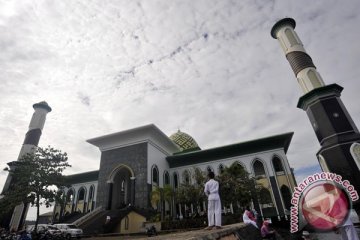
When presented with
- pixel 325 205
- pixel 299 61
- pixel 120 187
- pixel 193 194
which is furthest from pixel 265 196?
pixel 325 205

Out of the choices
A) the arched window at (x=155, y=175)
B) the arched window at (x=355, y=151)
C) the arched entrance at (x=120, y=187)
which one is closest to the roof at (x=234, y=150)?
the arched window at (x=155, y=175)

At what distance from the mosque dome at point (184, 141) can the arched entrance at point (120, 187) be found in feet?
26.4

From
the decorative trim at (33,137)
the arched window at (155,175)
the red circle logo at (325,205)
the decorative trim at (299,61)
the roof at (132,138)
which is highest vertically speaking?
the decorative trim at (299,61)

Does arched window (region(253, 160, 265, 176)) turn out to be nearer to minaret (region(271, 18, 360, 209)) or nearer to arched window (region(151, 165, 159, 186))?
minaret (region(271, 18, 360, 209))

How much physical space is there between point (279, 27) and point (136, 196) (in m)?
21.2

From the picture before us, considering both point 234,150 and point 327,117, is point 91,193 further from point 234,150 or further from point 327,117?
point 327,117

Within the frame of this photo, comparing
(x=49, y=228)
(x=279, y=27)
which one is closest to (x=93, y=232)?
(x=49, y=228)

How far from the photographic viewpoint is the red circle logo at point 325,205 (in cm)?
432

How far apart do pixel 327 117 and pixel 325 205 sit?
1512 centimetres

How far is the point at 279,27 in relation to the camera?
72.3 feet

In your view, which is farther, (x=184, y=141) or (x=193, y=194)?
(x=184, y=141)

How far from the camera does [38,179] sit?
16625mm

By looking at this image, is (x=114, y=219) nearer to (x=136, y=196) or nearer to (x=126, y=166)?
(x=136, y=196)

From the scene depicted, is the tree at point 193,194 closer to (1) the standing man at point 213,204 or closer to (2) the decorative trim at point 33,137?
(1) the standing man at point 213,204
